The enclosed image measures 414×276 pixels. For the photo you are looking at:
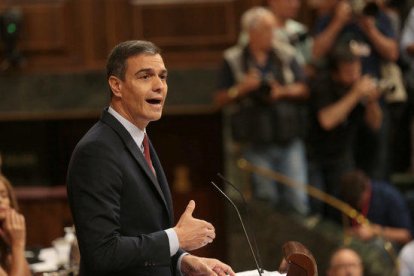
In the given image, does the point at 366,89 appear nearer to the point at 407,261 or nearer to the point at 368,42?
the point at 368,42

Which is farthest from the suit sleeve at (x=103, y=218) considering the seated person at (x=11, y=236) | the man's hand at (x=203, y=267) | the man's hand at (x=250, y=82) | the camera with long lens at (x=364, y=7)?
the camera with long lens at (x=364, y=7)

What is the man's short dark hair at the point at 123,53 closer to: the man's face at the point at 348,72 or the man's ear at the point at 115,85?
the man's ear at the point at 115,85

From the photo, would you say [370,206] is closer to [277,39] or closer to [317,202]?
[317,202]

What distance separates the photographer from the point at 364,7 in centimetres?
628

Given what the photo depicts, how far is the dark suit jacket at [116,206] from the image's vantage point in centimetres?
259

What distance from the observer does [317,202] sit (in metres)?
6.45

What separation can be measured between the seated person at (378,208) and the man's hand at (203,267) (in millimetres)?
3180

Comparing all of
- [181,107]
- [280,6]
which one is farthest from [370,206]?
[181,107]

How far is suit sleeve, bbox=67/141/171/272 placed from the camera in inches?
102

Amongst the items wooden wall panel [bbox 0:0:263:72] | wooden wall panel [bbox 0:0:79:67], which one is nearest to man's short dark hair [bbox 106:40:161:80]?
wooden wall panel [bbox 0:0:263:72]

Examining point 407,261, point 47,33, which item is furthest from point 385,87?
point 47,33

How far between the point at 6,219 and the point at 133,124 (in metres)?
1.22

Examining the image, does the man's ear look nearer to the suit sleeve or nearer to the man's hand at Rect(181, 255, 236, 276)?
the suit sleeve

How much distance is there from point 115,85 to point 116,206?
0.32 meters
